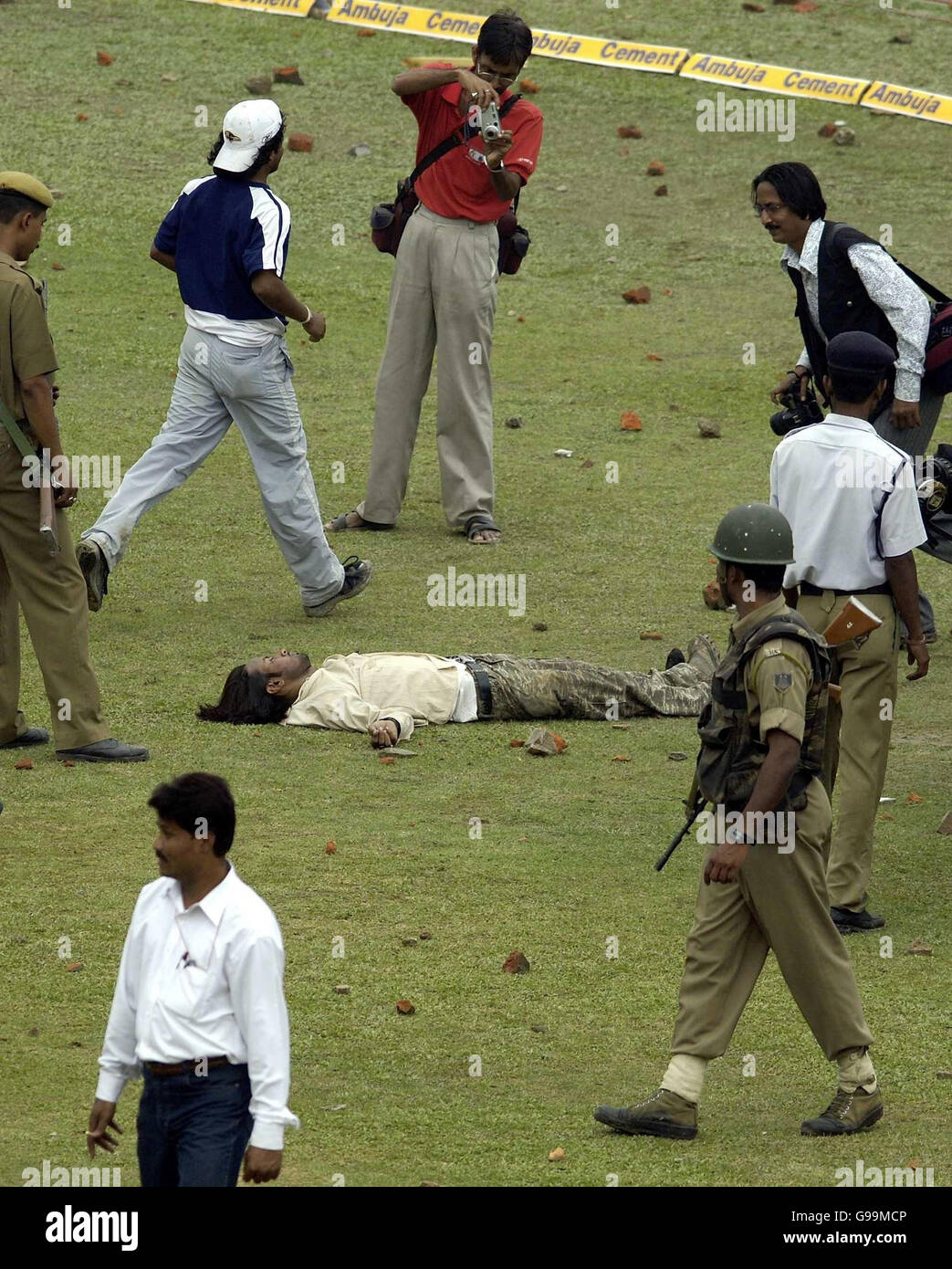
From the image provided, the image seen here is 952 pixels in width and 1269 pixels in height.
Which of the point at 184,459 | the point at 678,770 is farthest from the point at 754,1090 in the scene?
the point at 184,459

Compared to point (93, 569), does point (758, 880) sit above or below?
below

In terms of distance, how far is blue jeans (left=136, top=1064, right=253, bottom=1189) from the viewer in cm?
459

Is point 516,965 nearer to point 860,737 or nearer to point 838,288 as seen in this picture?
point 860,737

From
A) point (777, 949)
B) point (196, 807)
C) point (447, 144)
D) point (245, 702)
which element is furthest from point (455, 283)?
point (196, 807)

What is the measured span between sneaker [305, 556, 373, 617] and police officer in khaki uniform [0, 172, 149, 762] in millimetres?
2262

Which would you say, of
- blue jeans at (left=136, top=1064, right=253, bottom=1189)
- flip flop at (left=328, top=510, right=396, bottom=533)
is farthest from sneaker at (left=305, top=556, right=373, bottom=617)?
blue jeans at (left=136, top=1064, right=253, bottom=1189)

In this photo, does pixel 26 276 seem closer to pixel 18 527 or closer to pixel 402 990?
pixel 18 527

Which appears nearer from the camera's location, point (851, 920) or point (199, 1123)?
point (199, 1123)

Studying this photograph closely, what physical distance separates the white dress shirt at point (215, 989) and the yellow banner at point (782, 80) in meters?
17.8

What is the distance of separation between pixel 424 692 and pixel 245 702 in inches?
32.1

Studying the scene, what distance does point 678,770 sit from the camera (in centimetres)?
942

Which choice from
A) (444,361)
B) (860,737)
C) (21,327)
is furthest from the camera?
(444,361)

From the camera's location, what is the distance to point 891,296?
9.25m

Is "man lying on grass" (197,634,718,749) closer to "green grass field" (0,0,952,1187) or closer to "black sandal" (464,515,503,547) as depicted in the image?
"green grass field" (0,0,952,1187)
